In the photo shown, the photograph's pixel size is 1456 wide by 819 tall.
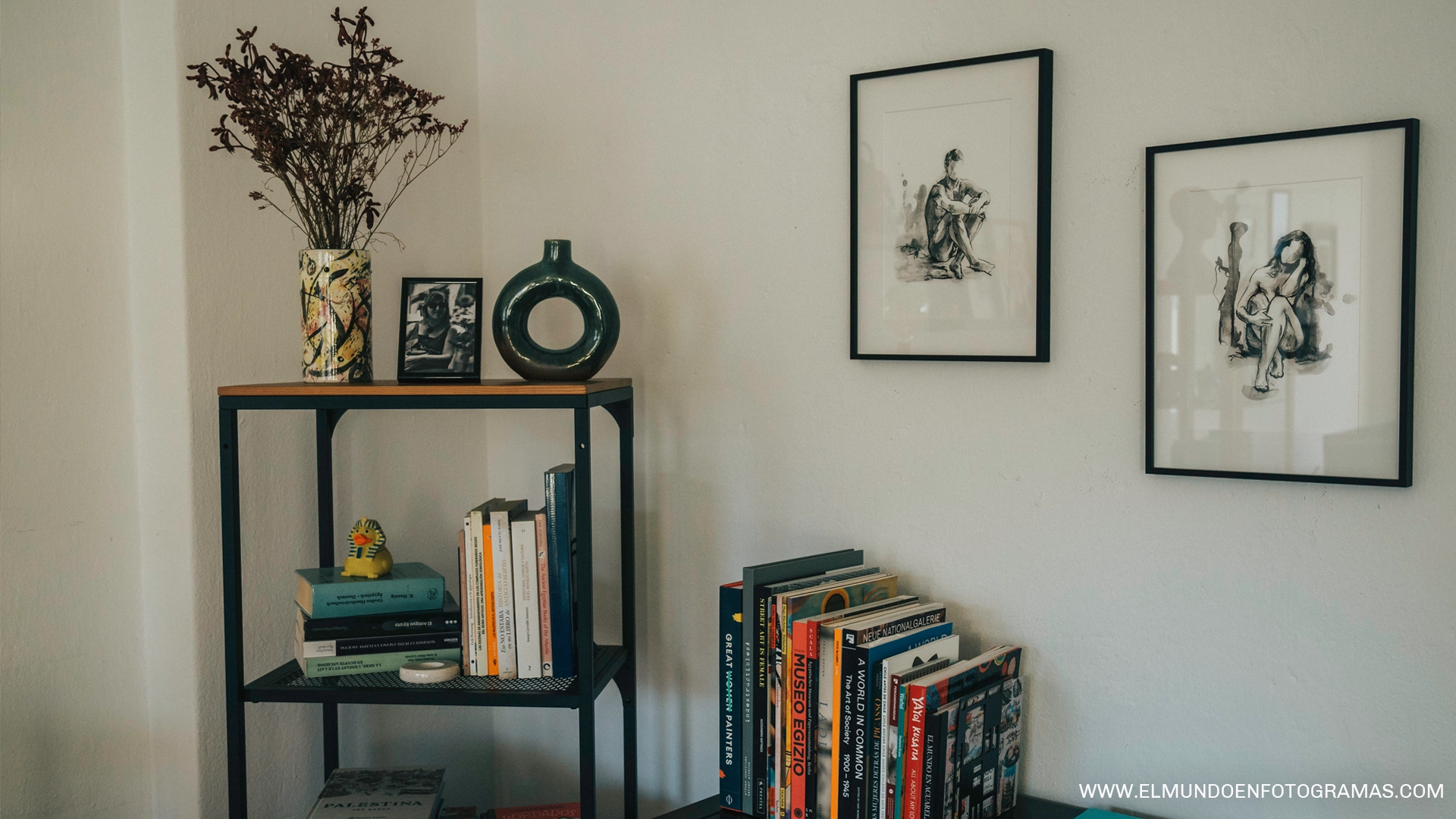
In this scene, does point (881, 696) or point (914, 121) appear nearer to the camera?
point (881, 696)

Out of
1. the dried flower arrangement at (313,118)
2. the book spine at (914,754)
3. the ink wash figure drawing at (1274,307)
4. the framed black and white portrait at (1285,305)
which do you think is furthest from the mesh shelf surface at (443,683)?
the ink wash figure drawing at (1274,307)

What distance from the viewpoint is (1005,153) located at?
1.47 meters

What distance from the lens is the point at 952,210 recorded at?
1514mm

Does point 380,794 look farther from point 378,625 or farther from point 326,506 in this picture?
point 326,506

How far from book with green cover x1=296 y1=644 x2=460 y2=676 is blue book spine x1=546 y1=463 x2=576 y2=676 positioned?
0.16 m

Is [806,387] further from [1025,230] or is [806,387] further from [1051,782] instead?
[1051,782]

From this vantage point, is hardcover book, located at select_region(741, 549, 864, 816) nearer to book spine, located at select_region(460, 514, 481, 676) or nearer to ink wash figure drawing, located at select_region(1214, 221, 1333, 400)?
book spine, located at select_region(460, 514, 481, 676)

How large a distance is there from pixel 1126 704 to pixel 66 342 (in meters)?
1.63

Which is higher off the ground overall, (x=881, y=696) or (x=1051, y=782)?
(x=881, y=696)

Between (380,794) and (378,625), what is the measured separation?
0.90 ft

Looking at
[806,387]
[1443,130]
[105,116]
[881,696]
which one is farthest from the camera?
[806,387]

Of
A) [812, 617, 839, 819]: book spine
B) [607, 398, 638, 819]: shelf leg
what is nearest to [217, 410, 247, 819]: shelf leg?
[607, 398, 638, 819]: shelf leg

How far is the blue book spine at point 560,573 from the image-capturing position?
1.47 meters

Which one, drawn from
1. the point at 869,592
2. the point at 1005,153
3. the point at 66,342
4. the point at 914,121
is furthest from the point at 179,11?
the point at 869,592
